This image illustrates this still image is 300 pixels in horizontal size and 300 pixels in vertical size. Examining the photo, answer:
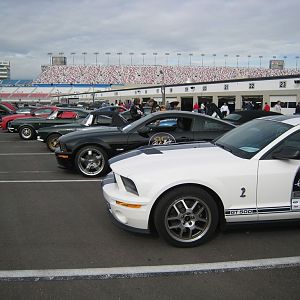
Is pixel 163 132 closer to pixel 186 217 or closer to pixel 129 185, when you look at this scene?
pixel 129 185

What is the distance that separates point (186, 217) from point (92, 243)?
1136 millimetres

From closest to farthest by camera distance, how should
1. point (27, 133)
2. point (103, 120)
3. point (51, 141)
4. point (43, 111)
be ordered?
point (103, 120), point (51, 141), point (27, 133), point (43, 111)

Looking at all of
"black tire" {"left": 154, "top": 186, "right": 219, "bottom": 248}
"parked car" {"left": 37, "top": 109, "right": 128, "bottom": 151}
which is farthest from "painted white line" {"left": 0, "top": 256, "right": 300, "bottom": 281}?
"parked car" {"left": 37, "top": 109, "right": 128, "bottom": 151}

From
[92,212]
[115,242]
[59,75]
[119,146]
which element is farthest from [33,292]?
[59,75]

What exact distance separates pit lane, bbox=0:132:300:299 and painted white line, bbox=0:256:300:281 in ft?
0.26

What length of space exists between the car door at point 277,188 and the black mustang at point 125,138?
3.65 meters

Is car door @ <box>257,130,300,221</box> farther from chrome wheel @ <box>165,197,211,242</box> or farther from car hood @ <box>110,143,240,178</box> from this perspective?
chrome wheel @ <box>165,197,211,242</box>

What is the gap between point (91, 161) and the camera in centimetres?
776

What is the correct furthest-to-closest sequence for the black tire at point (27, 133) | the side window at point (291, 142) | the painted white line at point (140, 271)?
the black tire at point (27, 133) → the side window at point (291, 142) → the painted white line at point (140, 271)

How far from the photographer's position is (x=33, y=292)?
313cm

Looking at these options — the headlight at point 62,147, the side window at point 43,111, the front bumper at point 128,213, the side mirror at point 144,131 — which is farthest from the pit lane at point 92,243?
the side window at point 43,111

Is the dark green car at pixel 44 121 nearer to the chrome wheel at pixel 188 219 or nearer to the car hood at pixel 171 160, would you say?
the car hood at pixel 171 160

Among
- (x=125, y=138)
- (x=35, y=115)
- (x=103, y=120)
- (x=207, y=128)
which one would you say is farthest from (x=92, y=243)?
(x=35, y=115)

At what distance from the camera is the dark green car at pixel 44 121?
46.0ft
